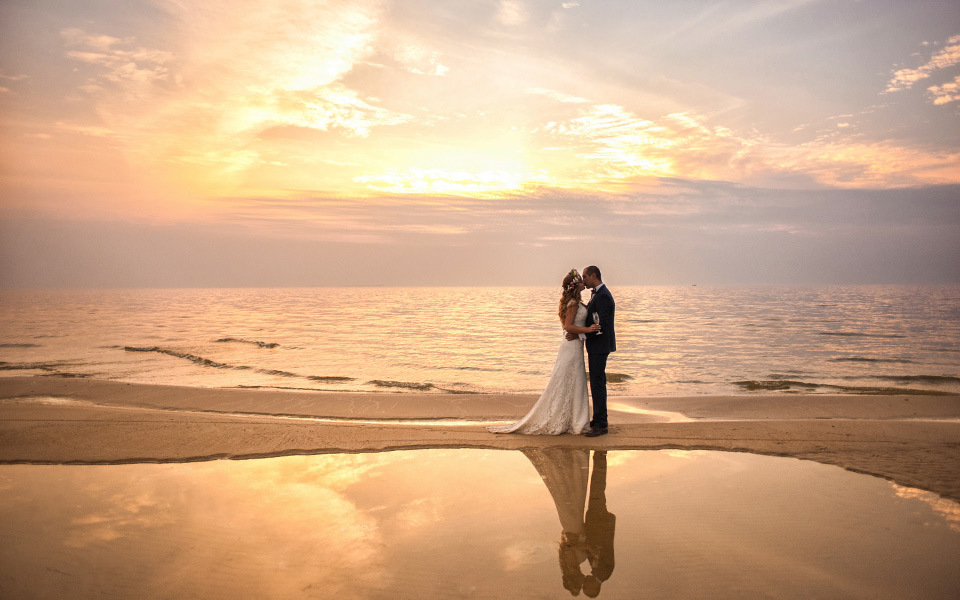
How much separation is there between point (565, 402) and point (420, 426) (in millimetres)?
2675

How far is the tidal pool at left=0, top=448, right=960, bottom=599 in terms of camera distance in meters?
3.80

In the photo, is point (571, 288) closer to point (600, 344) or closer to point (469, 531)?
point (600, 344)

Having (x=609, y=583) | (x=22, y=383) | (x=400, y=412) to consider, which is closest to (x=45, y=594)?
(x=609, y=583)

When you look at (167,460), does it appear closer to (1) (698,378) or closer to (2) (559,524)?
(2) (559,524)

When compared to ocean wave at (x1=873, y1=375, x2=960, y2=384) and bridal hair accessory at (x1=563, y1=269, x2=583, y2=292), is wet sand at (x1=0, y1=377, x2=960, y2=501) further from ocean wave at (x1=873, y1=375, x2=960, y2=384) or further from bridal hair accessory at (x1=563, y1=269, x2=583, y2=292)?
ocean wave at (x1=873, y1=375, x2=960, y2=384)

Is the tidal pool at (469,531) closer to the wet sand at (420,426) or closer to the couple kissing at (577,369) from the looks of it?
the wet sand at (420,426)

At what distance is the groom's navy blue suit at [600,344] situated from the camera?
27.8 feet

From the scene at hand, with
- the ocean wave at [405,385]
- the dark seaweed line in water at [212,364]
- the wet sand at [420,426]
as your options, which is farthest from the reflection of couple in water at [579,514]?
the dark seaweed line in water at [212,364]

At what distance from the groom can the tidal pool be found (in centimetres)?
177

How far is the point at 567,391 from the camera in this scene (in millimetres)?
8641

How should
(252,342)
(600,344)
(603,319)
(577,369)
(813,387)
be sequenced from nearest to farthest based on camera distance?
(603,319), (600,344), (577,369), (813,387), (252,342)

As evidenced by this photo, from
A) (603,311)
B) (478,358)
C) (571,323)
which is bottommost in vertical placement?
(478,358)

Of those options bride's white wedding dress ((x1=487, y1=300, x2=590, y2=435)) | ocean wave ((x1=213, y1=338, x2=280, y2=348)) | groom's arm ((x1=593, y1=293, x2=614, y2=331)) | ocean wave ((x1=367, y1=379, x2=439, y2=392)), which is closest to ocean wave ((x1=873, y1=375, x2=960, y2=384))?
groom's arm ((x1=593, y1=293, x2=614, y2=331))

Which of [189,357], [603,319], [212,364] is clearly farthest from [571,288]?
[189,357]
